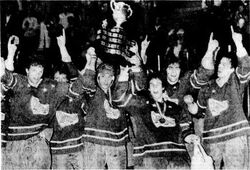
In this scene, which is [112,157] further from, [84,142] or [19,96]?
[19,96]

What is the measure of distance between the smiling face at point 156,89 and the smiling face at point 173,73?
0.73ft

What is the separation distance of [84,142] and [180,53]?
1.44 metres

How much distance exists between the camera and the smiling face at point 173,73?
3.12 m

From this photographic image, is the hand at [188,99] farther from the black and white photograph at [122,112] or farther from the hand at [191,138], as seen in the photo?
the hand at [191,138]

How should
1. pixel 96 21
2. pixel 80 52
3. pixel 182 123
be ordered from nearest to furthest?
pixel 182 123, pixel 80 52, pixel 96 21

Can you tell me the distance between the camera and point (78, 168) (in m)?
2.99

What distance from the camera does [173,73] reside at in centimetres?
312

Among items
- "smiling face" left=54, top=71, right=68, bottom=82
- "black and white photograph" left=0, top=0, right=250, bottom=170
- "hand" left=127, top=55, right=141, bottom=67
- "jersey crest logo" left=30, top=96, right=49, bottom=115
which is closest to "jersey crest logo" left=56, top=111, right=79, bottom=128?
"black and white photograph" left=0, top=0, right=250, bottom=170

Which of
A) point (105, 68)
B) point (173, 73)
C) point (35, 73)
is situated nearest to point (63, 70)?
point (35, 73)

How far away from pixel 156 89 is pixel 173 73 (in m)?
0.28

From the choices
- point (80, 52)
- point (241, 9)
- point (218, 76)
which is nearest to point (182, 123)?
point (218, 76)

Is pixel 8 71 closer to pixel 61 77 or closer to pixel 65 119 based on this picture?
pixel 61 77

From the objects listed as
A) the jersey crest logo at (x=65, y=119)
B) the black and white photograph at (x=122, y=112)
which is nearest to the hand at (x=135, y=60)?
the black and white photograph at (x=122, y=112)

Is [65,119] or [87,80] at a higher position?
[87,80]
